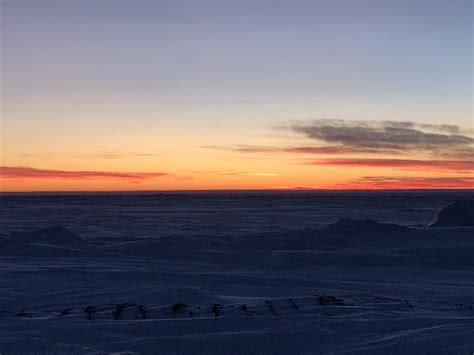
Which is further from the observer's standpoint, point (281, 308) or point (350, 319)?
point (281, 308)

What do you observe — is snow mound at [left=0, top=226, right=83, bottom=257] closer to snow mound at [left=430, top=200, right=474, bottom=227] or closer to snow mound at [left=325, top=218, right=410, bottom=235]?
snow mound at [left=325, top=218, right=410, bottom=235]

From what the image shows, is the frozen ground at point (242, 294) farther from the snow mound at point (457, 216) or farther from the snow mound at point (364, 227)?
the snow mound at point (457, 216)

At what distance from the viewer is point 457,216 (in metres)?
18.0

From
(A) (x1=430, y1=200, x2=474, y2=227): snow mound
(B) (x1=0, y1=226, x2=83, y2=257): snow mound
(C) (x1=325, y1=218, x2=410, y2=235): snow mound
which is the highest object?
(A) (x1=430, y1=200, x2=474, y2=227): snow mound

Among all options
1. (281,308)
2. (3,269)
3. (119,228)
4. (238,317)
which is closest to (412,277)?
(281,308)

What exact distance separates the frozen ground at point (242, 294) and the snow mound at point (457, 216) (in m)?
3.26

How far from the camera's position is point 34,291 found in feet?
26.4

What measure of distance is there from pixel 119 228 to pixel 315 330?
19473mm

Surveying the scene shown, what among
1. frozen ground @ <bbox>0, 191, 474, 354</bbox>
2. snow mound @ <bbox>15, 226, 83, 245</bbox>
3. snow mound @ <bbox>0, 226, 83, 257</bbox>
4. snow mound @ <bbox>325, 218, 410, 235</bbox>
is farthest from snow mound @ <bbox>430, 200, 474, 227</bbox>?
snow mound @ <bbox>0, 226, 83, 257</bbox>

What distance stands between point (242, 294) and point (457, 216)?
1196 cm

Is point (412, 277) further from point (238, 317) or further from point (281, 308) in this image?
point (238, 317)

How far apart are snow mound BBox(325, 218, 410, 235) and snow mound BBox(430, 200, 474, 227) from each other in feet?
9.73

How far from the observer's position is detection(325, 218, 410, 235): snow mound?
1496 cm

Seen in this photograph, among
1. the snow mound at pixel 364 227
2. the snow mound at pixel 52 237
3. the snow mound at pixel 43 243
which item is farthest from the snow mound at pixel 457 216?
the snow mound at pixel 43 243
